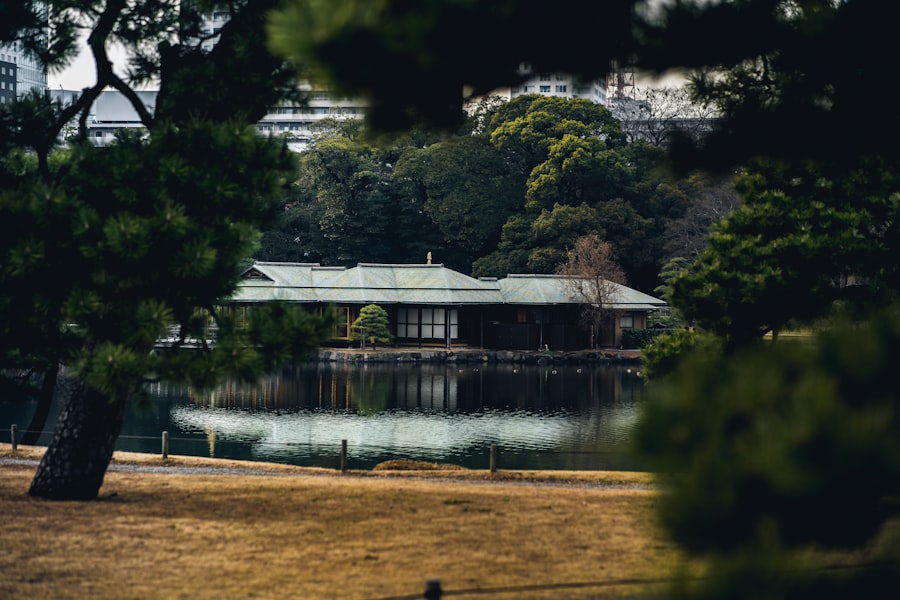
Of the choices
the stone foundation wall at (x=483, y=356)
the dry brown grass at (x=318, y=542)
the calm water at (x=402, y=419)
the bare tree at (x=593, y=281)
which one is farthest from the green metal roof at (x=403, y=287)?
the dry brown grass at (x=318, y=542)

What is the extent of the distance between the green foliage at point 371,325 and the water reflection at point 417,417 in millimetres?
3646

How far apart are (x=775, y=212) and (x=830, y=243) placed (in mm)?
709

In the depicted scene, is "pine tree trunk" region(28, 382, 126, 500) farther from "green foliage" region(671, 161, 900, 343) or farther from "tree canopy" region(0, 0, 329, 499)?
"green foliage" region(671, 161, 900, 343)

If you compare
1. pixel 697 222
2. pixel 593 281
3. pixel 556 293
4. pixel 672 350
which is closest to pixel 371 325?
pixel 556 293

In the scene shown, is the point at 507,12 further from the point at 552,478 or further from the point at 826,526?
the point at 552,478

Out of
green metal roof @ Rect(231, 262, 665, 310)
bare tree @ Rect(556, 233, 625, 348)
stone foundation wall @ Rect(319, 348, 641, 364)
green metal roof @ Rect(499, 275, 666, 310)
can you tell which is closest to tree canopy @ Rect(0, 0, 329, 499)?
stone foundation wall @ Rect(319, 348, 641, 364)

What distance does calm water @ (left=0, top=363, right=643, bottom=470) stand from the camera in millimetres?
17500

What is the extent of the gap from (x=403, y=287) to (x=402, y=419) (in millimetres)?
17730

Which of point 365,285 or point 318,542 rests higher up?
point 365,285

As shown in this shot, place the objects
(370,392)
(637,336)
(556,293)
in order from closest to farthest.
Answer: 1. (370,392)
2. (556,293)
3. (637,336)

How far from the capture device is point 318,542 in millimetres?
7180

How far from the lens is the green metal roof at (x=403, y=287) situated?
38.3 m

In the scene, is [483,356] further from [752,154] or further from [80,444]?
[752,154]

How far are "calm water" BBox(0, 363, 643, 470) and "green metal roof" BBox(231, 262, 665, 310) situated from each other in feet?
19.3
